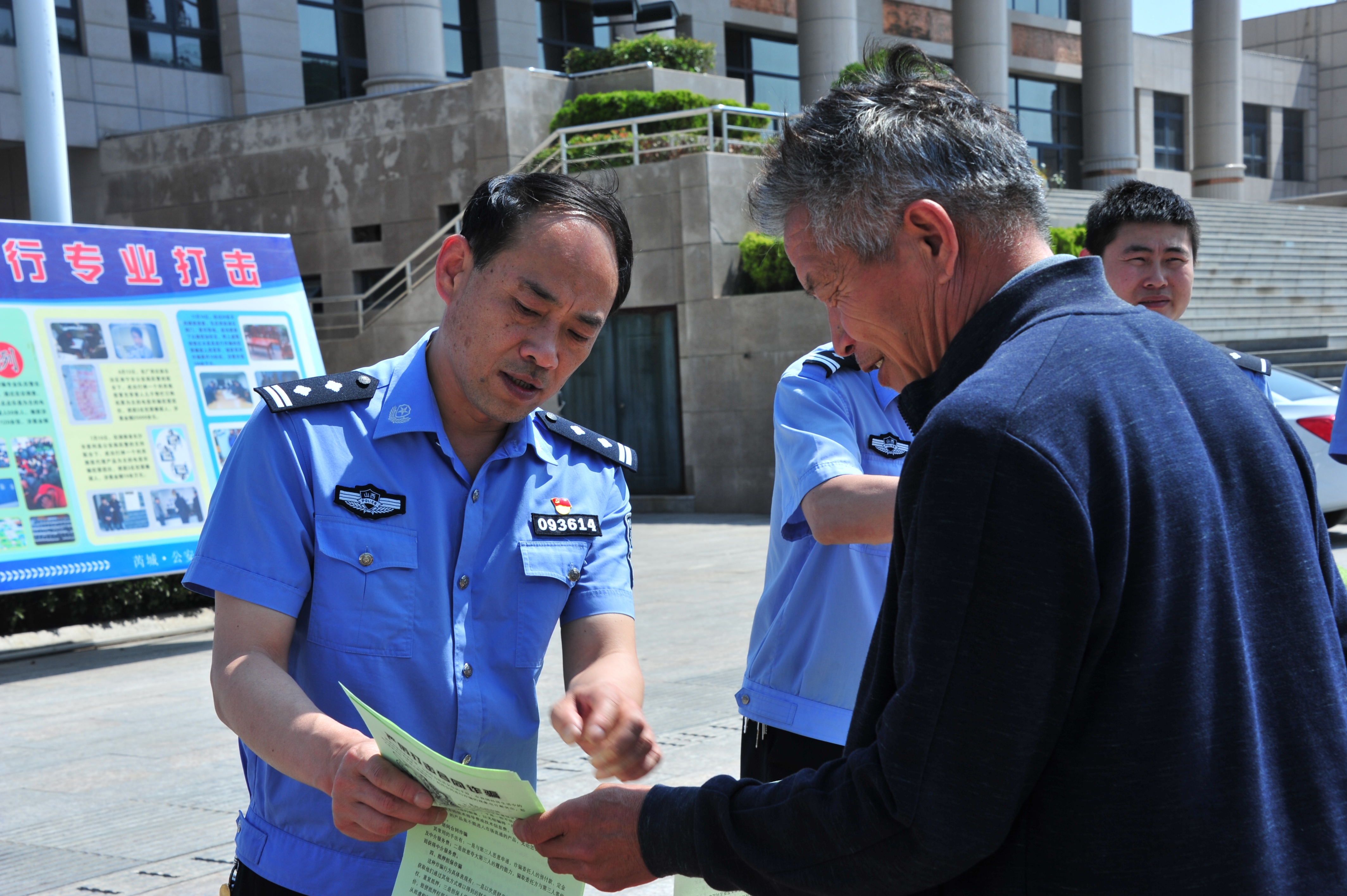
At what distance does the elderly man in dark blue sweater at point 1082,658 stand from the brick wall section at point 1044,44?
110 ft

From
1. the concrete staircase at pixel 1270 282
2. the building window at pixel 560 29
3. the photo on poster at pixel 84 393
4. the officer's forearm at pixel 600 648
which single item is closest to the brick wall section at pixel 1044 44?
the concrete staircase at pixel 1270 282

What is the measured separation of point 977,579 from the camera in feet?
4.25

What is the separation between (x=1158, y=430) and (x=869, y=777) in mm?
483

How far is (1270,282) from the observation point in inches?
793

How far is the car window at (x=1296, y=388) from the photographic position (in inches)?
412

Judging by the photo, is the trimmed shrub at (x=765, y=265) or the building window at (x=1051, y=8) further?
the building window at (x=1051, y=8)

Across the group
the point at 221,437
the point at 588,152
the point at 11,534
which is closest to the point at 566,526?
the point at 11,534

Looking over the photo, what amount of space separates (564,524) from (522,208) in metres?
0.56

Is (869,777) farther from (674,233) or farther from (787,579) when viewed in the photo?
(674,233)

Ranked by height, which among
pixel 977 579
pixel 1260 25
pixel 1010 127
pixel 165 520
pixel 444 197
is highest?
pixel 1260 25

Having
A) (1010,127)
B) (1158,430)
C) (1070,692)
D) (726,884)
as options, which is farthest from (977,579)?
(1010,127)

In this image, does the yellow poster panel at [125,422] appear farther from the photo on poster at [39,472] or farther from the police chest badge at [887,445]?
the police chest badge at [887,445]

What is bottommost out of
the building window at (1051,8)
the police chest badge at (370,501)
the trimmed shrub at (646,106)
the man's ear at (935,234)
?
the police chest badge at (370,501)

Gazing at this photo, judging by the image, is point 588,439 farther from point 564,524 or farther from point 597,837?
point 597,837
